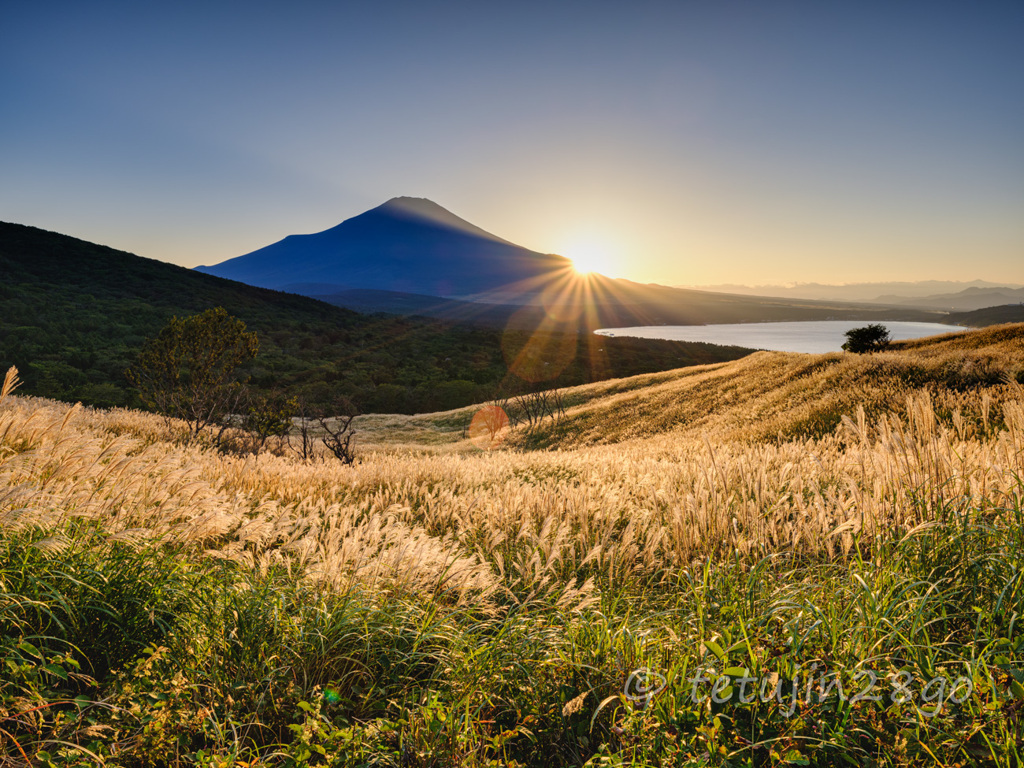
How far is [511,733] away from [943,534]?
8.87 ft

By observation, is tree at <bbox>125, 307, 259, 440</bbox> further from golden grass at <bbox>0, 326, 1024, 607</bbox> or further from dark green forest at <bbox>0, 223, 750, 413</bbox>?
dark green forest at <bbox>0, 223, 750, 413</bbox>

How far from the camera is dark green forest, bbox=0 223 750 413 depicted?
4244 centimetres

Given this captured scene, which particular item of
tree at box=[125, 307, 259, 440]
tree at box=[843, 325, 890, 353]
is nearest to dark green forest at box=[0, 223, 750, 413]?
tree at box=[125, 307, 259, 440]

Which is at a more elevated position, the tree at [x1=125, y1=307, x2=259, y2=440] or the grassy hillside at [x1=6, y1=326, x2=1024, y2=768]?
the tree at [x1=125, y1=307, x2=259, y2=440]

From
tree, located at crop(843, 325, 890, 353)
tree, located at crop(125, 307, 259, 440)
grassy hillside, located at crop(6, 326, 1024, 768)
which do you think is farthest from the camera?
tree, located at crop(843, 325, 890, 353)

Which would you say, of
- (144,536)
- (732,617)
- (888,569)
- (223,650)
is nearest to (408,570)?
(223,650)

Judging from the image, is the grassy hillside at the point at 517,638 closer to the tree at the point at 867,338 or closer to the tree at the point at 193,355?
the tree at the point at 193,355

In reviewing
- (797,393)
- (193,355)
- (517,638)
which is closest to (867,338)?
(797,393)

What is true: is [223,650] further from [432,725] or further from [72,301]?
[72,301]

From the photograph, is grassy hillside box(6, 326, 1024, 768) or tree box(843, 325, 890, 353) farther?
tree box(843, 325, 890, 353)

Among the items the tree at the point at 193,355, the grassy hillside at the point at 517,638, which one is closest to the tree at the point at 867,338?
the grassy hillside at the point at 517,638

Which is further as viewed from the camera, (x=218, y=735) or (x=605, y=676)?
(x=605, y=676)

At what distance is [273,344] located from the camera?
6306cm

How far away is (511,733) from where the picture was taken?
1852mm
